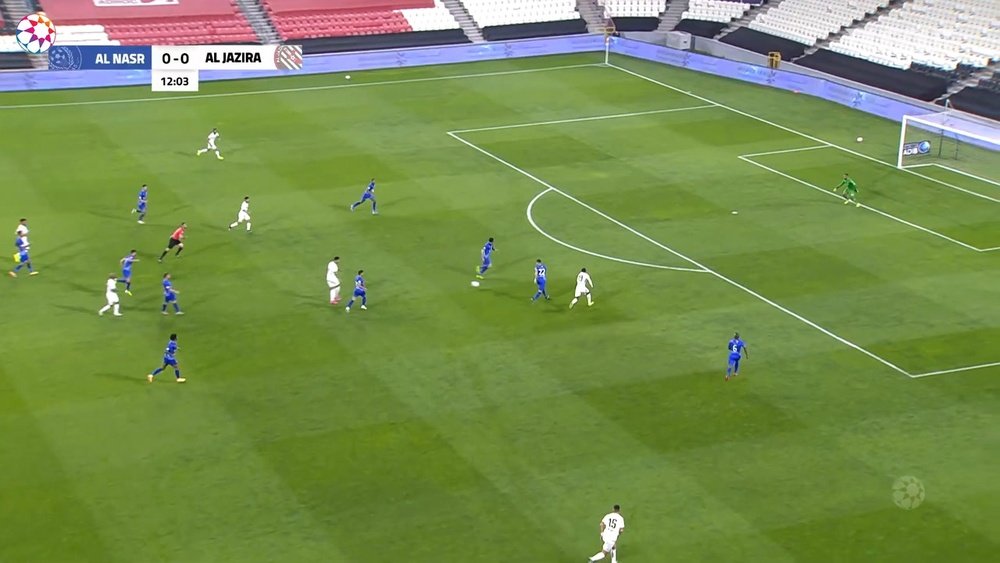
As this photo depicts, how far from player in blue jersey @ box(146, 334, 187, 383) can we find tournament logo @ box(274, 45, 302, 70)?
42.2 meters

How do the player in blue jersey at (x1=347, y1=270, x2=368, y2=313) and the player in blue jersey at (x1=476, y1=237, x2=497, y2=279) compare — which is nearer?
the player in blue jersey at (x1=347, y1=270, x2=368, y2=313)

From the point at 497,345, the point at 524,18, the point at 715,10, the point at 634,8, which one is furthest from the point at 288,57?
the point at 497,345

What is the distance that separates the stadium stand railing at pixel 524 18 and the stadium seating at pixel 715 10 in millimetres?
7575

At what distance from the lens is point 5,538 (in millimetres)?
32031

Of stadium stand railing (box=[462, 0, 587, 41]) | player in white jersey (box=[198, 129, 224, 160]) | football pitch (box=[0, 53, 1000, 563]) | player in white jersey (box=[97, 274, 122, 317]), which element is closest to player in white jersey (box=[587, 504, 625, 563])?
football pitch (box=[0, 53, 1000, 563])

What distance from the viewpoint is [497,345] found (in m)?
44.0

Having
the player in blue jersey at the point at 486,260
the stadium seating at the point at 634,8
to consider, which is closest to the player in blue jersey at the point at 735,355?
the player in blue jersey at the point at 486,260

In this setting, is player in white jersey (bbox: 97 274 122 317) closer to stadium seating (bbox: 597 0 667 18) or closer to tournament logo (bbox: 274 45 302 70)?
tournament logo (bbox: 274 45 302 70)

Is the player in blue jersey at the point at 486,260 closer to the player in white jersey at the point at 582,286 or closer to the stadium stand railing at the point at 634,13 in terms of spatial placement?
the player in white jersey at the point at 582,286

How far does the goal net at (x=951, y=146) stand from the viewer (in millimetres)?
65062

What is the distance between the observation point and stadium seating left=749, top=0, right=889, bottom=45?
284ft

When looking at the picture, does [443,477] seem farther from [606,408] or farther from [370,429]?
[606,408]

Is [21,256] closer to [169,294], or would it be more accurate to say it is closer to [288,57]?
[169,294]

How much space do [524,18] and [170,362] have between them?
57.4m
